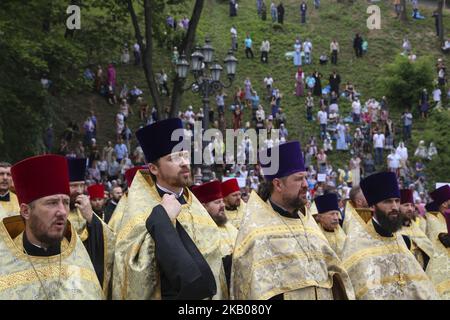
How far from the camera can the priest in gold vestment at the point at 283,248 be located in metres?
7.11

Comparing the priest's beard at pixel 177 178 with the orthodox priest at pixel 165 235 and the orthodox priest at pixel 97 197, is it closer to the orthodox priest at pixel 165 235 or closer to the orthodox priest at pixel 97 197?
the orthodox priest at pixel 165 235

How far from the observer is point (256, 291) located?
7047mm

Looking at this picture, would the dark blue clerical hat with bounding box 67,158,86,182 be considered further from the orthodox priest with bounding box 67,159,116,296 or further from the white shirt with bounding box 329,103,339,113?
the white shirt with bounding box 329,103,339,113

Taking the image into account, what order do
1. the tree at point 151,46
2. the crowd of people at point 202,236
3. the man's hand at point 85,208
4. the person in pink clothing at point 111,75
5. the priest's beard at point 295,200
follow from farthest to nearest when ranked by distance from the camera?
the person in pink clothing at point 111,75 → the tree at point 151,46 → the man's hand at point 85,208 → the priest's beard at point 295,200 → the crowd of people at point 202,236

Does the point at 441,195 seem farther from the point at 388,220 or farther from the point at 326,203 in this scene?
the point at 388,220

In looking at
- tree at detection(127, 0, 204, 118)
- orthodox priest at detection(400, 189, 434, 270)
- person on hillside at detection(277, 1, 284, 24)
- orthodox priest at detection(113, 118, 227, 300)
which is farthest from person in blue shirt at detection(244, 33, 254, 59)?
orthodox priest at detection(113, 118, 227, 300)

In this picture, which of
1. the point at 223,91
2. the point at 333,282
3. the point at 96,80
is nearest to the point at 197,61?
the point at 333,282

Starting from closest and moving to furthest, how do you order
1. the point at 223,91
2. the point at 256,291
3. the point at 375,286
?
the point at 256,291 < the point at 375,286 < the point at 223,91

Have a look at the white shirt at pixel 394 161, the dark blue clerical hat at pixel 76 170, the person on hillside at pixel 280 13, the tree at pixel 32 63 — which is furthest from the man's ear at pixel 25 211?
the person on hillside at pixel 280 13

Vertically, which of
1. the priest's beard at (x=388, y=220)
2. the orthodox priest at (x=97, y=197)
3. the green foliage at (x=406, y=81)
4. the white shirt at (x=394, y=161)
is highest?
the priest's beard at (x=388, y=220)

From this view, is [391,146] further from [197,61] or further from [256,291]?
[256,291]

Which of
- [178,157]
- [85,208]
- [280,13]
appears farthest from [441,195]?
[280,13]

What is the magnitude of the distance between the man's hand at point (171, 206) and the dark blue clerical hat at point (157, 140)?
2.09ft

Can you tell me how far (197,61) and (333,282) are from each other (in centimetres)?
1454
